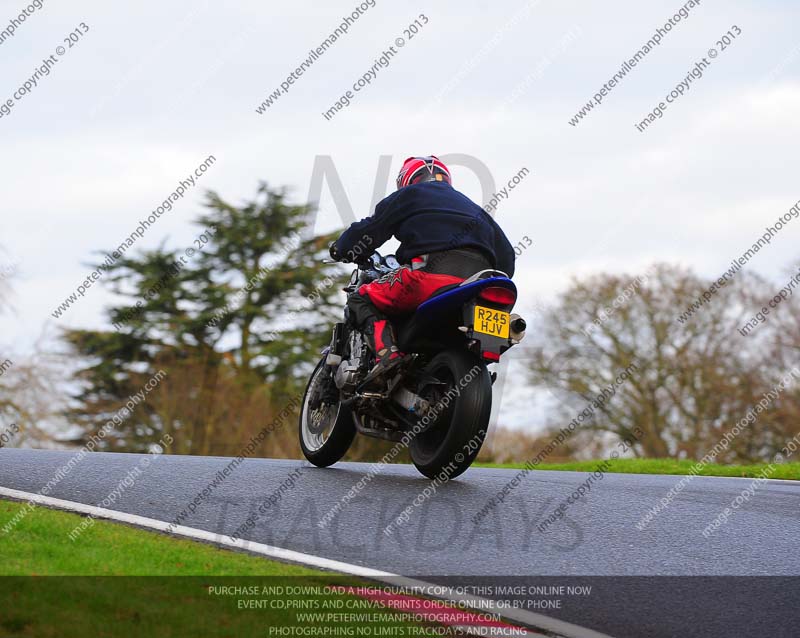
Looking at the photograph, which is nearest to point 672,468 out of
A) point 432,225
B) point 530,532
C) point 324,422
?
point 324,422

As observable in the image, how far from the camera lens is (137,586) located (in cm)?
426

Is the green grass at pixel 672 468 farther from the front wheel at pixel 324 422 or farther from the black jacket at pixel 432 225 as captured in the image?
the black jacket at pixel 432 225

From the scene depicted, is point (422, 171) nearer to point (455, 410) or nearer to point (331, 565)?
point (455, 410)

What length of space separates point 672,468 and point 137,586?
32.4 ft

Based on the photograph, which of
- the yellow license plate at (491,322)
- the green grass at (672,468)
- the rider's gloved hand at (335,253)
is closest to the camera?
the yellow license plate at (491,322)

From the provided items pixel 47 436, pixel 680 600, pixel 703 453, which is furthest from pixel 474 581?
pixel 703 453

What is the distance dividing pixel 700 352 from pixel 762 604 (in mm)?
35590

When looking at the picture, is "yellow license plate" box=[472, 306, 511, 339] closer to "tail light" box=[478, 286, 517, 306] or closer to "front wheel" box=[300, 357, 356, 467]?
"tail light" box=[478, 286, 517, 306]

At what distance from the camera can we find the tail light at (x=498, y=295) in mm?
7090

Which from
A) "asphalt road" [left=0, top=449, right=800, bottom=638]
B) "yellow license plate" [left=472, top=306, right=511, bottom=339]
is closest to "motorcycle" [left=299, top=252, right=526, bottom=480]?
"yellow license plate" [left=472, top=306, right=511, bottom=339]

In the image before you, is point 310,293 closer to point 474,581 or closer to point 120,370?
point 120,370

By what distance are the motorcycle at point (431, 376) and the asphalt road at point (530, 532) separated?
1.10 ft

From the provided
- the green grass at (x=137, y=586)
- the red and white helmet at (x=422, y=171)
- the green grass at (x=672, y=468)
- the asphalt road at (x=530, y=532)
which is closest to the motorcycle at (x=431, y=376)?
the asphalt road at (x=530, y=532)

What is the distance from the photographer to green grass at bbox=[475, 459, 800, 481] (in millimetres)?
12164
